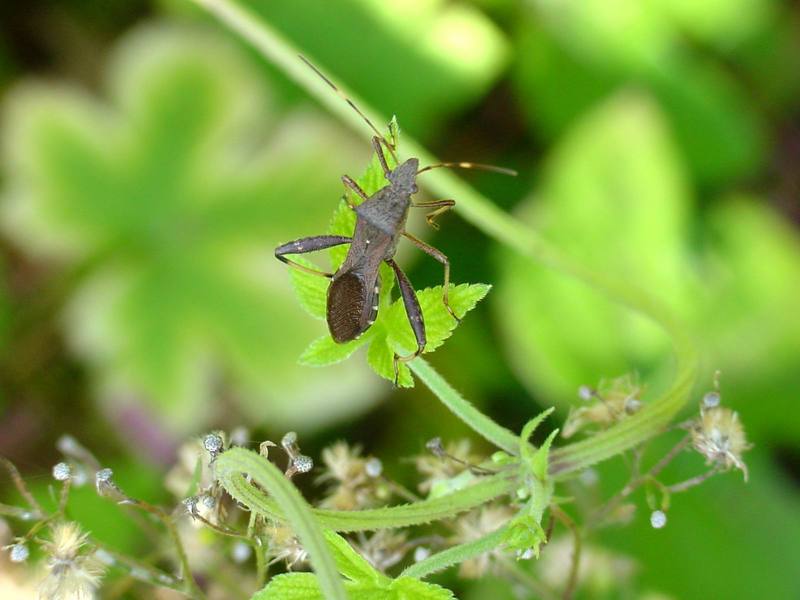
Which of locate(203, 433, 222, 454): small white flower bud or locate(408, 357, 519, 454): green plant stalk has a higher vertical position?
locate(408, 357, 519, 454): green plant stalk

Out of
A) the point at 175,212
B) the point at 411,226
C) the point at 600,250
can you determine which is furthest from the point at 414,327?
the point at 175,212

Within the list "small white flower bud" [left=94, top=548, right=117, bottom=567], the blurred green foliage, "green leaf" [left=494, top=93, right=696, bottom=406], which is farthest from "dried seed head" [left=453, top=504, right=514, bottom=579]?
"green leaf" [left=494, top=93, right=696, bottom=406]

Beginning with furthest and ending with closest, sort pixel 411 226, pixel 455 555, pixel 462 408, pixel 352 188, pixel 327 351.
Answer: pixel 411 226, pixel 352 188, pixel 327 351, pixel 462 408, pixel 455 555

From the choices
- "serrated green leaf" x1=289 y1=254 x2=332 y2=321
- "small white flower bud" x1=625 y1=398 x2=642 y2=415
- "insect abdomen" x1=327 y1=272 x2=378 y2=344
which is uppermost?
"serrated green leaf" x1=289 y1=254 x2=332 y2=321

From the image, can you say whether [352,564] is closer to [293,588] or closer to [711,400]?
[293,588]

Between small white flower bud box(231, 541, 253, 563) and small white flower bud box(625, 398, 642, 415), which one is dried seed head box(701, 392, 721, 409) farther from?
small white flower bud box(231, 541, 253, 563)

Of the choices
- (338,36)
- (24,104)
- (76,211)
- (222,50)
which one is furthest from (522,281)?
(24,104)
